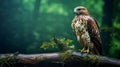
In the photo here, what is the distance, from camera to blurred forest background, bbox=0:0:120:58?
4926mm

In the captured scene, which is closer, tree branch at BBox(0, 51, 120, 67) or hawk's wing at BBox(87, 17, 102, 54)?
tree branch at BBox(0, 51, 120, 67)

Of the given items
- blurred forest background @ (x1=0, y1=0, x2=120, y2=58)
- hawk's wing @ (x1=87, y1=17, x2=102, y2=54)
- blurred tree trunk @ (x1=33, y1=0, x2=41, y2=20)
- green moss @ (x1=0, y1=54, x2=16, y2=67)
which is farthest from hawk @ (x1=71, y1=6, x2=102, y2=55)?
blurred tree trunk @ (x1=33, y1=0, x2=41, y2=20)

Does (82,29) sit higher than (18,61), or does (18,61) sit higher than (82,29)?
(82,29)

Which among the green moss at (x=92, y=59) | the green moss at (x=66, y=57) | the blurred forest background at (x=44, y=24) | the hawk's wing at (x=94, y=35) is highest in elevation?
the blurred forest background at (x=44, y=24)

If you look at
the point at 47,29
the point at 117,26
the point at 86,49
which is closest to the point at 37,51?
the point at 47,29

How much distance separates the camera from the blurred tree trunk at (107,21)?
4914 millimetres

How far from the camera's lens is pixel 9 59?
2547mm

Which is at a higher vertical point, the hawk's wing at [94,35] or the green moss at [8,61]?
the hawk's wing at [94,35]

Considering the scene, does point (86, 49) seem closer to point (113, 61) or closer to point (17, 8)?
point (113, 61)

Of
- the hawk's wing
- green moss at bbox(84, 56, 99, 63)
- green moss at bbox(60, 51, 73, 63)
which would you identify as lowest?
green moss at bbox(84, 56, 99, 63)

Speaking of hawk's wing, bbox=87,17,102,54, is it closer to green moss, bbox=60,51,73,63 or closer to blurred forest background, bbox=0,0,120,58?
green moss, bbox=60,51,73,63

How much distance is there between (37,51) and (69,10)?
2.73 feet

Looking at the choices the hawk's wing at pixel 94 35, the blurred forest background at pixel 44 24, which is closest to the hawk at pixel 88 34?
the hawk's wing at pixel 94 35

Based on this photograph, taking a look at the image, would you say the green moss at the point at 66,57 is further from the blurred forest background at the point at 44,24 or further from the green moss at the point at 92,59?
the blurred forest background at the point at 44,24
